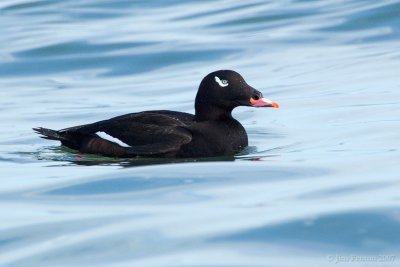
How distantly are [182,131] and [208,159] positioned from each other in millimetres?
366

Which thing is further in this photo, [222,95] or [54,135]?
[54,135]

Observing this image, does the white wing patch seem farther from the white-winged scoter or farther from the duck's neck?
the duck's neck

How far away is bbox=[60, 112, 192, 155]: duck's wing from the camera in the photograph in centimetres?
941

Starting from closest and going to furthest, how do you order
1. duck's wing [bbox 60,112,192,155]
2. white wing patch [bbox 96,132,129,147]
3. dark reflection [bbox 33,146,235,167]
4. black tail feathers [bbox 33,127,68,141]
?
dark reflection [bbox 33,146,235,167] → duck's wing [bbox 60,112,192,155] → white wing patch [bbox 96,132,129,147] → black tail feathers [bbox 33,127,68,141]

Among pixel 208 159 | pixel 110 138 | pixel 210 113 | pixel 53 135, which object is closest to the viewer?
pixel 208 159

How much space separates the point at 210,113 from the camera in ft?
32.7

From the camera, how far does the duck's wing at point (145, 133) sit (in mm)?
9406

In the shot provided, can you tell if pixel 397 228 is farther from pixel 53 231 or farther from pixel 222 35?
pixel 222 35

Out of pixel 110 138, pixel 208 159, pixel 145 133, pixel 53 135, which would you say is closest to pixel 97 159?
pixel 110 138

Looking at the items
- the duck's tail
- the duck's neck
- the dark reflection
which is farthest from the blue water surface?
the duck's neck

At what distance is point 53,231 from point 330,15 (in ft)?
41.0

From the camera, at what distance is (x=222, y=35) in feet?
58.7

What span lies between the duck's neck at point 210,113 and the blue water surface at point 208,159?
1.21ft

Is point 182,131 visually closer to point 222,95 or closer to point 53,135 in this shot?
point 222,95
